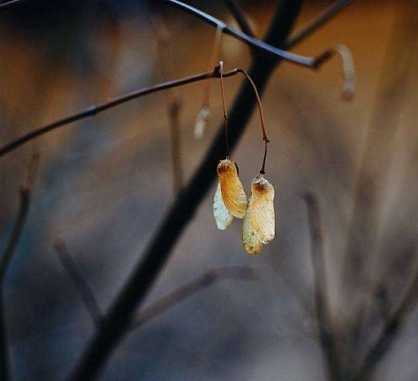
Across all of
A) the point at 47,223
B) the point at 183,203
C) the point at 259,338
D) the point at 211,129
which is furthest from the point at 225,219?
the point at 259,338

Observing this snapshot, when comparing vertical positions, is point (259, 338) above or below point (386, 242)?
below

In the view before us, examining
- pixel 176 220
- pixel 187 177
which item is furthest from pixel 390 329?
pixel 187 177

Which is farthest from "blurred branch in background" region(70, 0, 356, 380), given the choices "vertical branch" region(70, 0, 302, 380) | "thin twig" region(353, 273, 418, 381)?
"thin twig" region(353, 273, 418, 381)

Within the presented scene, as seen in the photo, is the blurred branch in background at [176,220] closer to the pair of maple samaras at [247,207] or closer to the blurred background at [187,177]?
the pair of maple samaras at [247,207]

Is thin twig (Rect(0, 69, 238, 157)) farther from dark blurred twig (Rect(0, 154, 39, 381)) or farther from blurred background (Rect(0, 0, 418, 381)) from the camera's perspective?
blurred background (Rect(0, 0, 418, 381))


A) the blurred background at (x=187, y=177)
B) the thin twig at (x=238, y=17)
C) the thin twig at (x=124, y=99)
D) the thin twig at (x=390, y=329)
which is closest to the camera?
the thin twig at (x=124, y=99)

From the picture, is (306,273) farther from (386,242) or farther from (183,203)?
(183,203)

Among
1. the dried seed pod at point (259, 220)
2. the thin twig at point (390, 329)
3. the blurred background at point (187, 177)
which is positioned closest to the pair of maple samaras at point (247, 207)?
the dried seed pod at point (259, 220)

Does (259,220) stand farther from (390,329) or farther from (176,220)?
(390,329)
